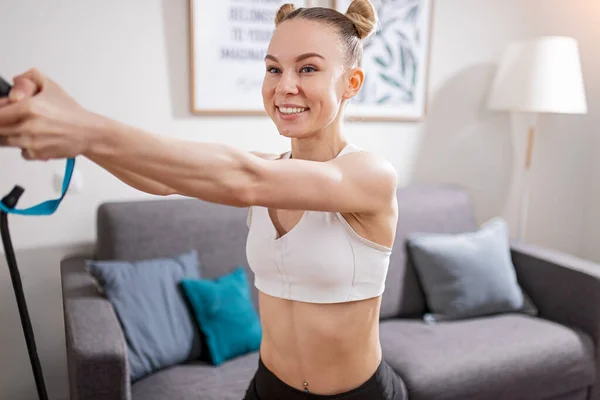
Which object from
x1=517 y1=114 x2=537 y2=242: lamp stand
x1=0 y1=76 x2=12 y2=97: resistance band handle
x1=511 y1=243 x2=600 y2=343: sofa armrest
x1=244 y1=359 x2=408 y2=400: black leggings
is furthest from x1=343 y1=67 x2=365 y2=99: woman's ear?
x1=517 y1=114 x2=537 y2=242: lamp stand

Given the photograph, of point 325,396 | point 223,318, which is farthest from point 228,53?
point 325,396

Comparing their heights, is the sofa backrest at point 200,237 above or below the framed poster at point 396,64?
below

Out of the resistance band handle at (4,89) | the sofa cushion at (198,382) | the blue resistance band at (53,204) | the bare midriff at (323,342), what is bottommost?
the sofa cushion at (198,382)

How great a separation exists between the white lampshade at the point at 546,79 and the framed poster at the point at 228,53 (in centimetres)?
108

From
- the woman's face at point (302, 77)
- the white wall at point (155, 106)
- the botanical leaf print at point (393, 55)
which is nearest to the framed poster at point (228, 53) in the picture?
the white wall at point (155, 106)

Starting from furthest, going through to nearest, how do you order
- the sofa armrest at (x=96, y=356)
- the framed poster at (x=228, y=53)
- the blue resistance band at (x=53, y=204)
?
1. the framed poster at (x=228, y=53)
2. the sofa armrest at (x=96, y=356)
3. the blue resistance band at (x=53, y=204)

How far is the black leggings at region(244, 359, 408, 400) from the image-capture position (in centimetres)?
120

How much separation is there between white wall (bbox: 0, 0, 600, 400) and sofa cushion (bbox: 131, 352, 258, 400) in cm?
71

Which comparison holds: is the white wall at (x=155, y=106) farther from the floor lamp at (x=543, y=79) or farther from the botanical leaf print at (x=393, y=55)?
the floor lamp at (x=543, y=79)

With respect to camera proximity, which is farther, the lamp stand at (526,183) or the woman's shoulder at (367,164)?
the lamp stand at (526,183)

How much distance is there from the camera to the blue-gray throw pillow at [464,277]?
2561 mm

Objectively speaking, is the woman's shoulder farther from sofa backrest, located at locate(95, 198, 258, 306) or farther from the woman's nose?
sofa backrest, located at locate(95, 198, 258, 306)

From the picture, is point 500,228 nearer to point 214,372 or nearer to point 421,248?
point 421,248

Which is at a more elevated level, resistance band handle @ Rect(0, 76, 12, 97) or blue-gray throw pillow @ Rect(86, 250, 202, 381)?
resistance band handle @ Rect(0, 76, 12, 97)
